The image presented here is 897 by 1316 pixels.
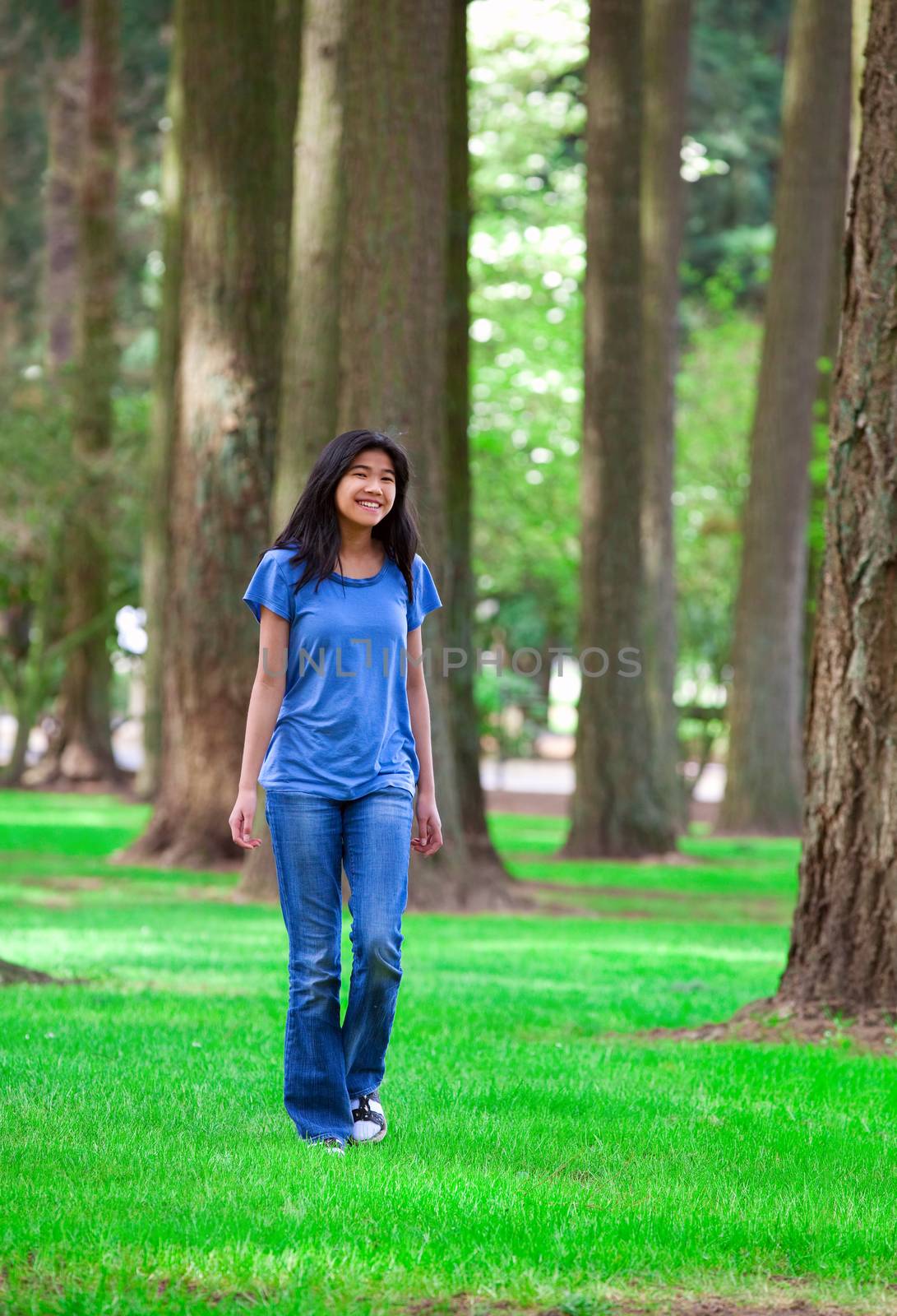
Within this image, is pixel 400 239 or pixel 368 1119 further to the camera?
pixel 400 239

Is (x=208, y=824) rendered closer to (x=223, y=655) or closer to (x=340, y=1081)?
(x=223, y=655)

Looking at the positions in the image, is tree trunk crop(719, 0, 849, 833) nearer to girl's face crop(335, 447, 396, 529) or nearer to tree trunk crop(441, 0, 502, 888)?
tree trunk crop(441, 0, 502, 888)

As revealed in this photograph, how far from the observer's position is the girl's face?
5434mm

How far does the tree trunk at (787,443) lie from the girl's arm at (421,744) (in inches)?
670

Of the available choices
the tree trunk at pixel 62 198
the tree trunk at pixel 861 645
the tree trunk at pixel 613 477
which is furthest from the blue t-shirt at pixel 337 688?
the tree trunk at pixel 62 198

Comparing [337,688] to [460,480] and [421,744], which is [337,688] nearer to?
[421,744]

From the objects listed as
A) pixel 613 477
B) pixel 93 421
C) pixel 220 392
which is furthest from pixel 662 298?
pixel 93 421

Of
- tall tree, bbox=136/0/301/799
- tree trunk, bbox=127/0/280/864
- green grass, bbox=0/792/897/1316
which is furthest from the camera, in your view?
tall tree, bbox=136/0/301/799

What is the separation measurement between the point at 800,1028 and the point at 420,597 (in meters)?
2.86

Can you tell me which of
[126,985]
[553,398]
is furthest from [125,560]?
[126,985]

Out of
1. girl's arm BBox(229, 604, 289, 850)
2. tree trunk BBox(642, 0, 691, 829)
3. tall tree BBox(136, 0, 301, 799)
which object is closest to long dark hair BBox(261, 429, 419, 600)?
girl's arm BBox(229, 604, 289, 850)

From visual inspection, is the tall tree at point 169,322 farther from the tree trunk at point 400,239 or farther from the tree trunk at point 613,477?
the tree trunk at point 400,239

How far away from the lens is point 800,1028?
24.5 feet

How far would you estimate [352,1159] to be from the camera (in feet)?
16.6
